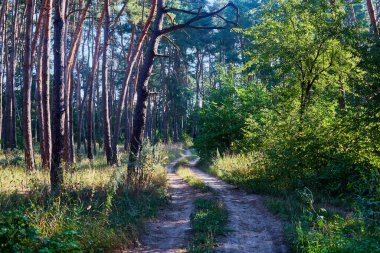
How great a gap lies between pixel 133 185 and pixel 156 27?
5.00 meters

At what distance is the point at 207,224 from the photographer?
7.76m

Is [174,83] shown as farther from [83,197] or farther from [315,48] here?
[83,197]

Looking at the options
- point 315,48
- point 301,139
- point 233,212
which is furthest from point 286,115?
point 233,212

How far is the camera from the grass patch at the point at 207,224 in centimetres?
646

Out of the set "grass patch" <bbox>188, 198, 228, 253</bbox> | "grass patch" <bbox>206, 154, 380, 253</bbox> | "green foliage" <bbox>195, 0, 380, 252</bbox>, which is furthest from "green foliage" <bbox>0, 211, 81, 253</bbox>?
"green foliage" <bbox>195, 0, 380, 252</bbox>

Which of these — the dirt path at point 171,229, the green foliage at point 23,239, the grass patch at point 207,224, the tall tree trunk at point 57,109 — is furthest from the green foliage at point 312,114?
the tall tree trunk at point 57,109

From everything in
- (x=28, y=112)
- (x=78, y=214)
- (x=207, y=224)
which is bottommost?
(x=207, y=224)

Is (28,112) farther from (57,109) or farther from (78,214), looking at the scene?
(78,214)

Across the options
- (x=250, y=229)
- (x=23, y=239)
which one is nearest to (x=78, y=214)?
(x=23, y=239)

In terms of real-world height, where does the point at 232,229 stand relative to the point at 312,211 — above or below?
below

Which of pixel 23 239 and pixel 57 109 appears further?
pixel 57 109

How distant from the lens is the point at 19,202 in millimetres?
7785

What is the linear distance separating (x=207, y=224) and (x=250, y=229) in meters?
0.94

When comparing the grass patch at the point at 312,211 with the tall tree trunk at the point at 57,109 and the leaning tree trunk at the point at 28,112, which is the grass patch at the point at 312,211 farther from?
the leaning tree trunk at the point at 28,112
